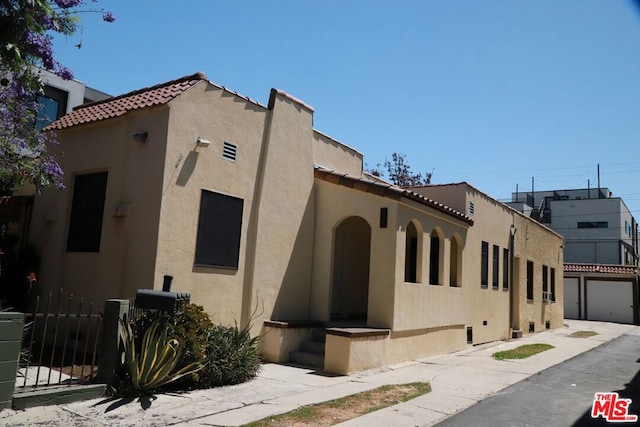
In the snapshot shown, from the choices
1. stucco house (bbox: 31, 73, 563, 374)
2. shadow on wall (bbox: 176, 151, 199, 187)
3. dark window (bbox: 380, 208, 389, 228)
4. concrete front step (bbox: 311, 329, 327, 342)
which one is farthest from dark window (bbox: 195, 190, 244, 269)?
dark window (bbox: 380, 208, 389, 228)

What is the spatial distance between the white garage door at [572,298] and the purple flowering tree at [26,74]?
104 feet

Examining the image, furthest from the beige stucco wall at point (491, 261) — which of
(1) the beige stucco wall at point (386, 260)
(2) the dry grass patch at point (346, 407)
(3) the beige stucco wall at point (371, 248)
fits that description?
(2) the dry grass patch at point (346, 407)

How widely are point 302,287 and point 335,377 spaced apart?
2.92 m

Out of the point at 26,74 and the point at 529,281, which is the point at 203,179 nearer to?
the point at 26,74

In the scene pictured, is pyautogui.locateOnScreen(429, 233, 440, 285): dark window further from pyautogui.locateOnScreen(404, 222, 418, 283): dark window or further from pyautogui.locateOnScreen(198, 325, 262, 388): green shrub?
pyautogui.locateOnScreen(198, 325, 262, 388): green shrub

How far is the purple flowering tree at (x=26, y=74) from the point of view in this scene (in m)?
6.52

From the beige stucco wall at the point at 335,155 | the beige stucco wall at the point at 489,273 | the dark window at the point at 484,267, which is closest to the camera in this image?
the beige stucco wall at the point at 335,155

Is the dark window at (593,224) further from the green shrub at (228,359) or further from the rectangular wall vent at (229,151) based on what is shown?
the green shrub at (228,359)

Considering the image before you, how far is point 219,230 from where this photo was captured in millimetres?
10188

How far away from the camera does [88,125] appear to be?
34.7ft

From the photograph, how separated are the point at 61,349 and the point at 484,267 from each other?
40.4 feet

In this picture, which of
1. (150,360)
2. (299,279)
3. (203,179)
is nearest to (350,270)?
(299,279)

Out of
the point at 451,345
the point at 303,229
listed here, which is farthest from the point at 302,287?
the point at 451,345

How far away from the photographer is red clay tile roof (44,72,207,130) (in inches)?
384
